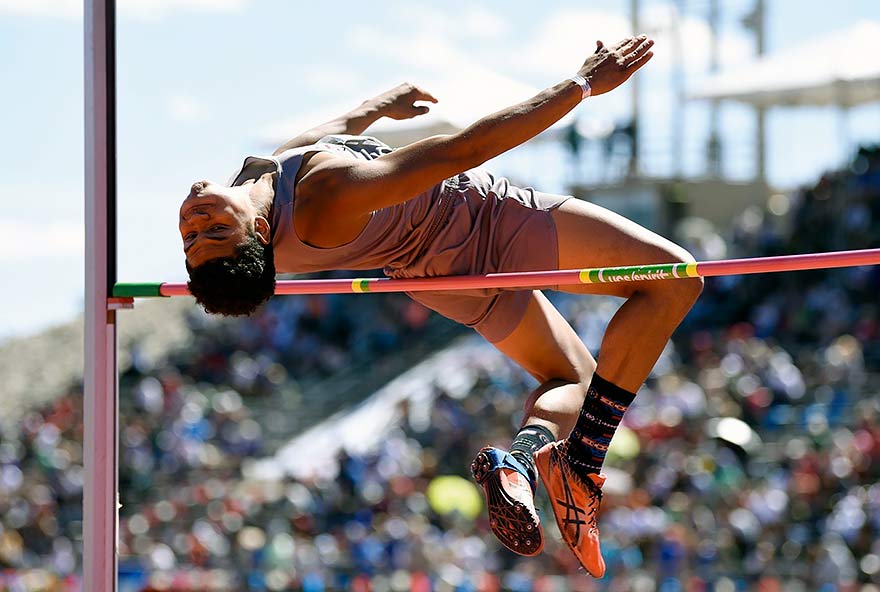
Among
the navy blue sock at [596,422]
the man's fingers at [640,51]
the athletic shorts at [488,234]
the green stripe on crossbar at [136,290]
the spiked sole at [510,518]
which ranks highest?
the man's fingers at [640,51]

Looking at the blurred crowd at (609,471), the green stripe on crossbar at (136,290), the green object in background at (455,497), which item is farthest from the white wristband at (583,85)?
the green object in background at (455,497)

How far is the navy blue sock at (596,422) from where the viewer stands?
3486 mm

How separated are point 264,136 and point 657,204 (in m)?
5.11

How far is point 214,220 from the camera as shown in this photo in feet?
10.3

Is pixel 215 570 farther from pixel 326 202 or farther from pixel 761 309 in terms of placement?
pixel 326 202

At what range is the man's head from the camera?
313 centimetres

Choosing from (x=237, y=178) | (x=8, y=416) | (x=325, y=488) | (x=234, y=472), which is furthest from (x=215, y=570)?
(x=8, y=416)

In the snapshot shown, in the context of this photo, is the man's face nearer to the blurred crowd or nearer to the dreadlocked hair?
the dreadlocked hair

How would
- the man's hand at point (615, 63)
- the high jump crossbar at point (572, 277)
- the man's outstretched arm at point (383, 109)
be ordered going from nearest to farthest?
the high jump crossbar at point (572, 277) → the man's hand at point (615, 63) → the man's outstretched arm at point (383, 109)

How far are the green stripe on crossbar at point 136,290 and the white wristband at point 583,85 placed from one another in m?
1.25

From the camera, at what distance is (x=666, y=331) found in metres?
3.49

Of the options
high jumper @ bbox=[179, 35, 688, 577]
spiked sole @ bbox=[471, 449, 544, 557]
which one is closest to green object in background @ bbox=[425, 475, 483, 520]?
high jumper @ bbox=[179, 35, 688, 577]

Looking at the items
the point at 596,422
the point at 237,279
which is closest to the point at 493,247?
the point at 596,422

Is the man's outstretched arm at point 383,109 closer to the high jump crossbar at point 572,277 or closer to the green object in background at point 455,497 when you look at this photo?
the high jump crossbar at point 572,277
